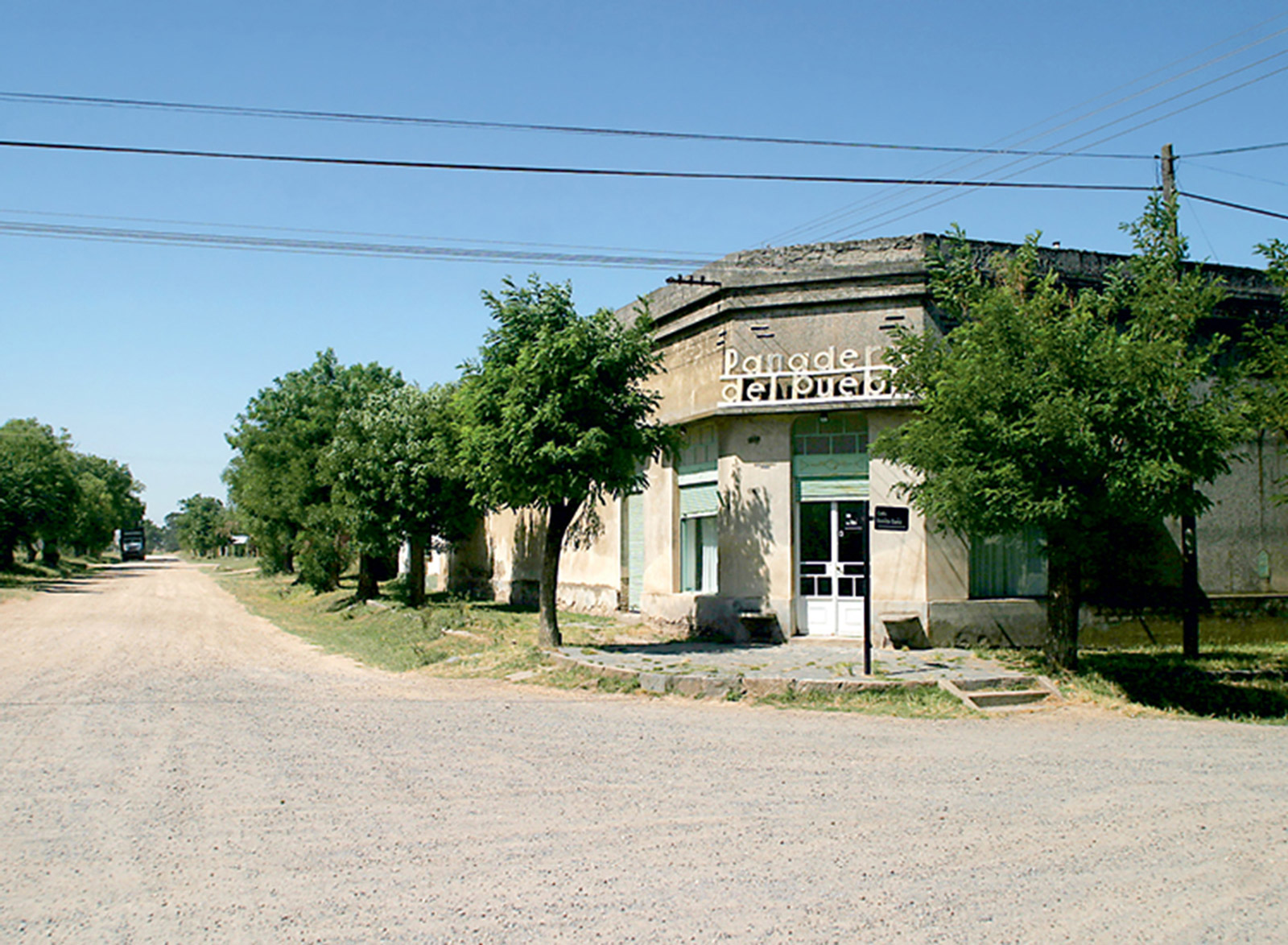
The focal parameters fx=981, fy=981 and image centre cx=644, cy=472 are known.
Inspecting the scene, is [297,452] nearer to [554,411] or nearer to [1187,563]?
[554,411]

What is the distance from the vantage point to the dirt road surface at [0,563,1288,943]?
5316mm

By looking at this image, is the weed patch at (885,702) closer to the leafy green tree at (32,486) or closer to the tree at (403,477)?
the tree at (403,477)

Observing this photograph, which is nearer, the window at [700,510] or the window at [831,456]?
the window at [831,456]

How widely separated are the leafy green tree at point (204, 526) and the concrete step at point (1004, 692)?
10462 centimetres

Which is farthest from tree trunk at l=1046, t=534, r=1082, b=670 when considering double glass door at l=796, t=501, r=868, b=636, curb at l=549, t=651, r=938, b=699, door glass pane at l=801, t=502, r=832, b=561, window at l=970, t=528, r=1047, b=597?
door glass pane at l=801, t=502, r=832, b=561

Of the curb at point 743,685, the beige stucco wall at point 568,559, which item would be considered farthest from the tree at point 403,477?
the curb at point 743,685

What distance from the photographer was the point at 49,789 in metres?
8.07

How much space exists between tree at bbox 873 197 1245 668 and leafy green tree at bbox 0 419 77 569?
46.1m

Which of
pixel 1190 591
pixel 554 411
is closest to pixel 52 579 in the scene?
pixel 554 411

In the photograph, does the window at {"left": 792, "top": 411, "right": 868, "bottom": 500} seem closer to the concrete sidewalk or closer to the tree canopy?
the concrete sidewalk

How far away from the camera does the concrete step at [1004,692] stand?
1287 centimetres

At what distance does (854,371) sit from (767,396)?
172cm

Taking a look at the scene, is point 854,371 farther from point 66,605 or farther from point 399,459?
point 66,605

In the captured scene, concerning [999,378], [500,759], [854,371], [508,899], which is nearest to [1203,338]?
[854,371]
